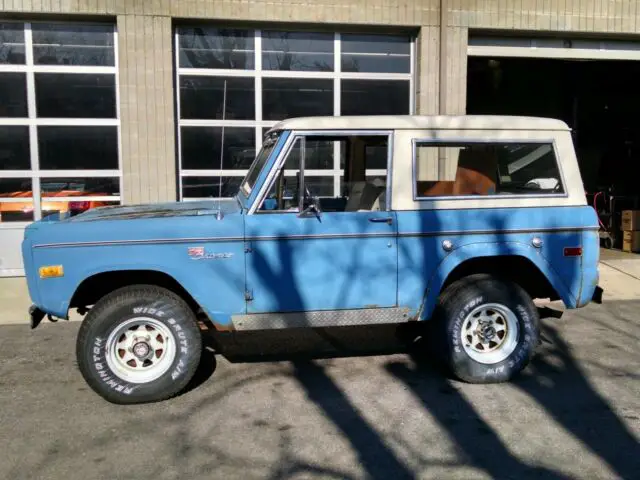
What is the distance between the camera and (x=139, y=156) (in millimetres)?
9594

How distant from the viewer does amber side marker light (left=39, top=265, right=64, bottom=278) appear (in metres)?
4.62

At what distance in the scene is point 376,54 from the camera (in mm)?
10484

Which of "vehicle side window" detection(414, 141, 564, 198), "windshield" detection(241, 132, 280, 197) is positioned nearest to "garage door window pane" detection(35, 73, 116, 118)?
"windshield" detection(241, 132, 280, 197)

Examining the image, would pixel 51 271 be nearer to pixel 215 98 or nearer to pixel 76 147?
pixel 76 147

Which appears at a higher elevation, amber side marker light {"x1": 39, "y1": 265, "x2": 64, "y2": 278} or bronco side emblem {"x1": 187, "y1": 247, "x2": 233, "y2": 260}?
bronco side emblem {"x1": 187, "y1": 247, "x2": 233, "y2": 260}

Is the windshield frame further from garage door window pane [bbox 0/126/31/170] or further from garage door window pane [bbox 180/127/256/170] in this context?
garage door window pane [bbox 0/126/31/170]

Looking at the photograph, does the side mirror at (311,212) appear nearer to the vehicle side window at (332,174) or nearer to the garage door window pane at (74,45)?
the vehicle side window at (332,174)

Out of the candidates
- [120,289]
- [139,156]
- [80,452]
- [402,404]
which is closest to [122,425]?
[80,452]

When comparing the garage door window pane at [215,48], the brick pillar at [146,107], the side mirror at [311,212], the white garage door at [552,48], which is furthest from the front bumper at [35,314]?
the white garage door at [552,48]

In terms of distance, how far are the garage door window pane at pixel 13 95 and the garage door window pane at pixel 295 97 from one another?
11.8ft

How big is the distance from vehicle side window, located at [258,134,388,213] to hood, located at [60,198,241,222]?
1.39ft

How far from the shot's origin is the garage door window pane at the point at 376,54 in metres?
10.4

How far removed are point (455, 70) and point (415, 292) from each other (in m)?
6.29

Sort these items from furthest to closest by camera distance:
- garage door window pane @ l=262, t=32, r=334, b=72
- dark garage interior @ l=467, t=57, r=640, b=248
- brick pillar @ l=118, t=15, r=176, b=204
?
dark garage interior @ l=467, t=57, r=640, b=248, garage door window pane @ l=262, t=32, r=334, b=72, brick pillar @ l=118, t=15, r=176, b=204
